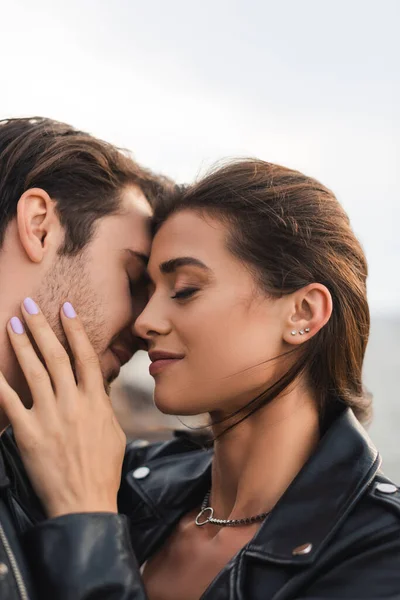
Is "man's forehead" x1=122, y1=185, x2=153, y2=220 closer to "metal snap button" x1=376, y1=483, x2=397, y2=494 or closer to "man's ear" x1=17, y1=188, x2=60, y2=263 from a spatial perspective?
"man's ear" x1=17, y1=188, x2=60, y2=263

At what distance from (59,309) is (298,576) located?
1.18m

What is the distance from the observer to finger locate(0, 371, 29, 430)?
243 cm

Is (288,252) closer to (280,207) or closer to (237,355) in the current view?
(280,207)

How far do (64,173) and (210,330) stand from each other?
2.76 ft

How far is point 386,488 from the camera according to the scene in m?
2.38

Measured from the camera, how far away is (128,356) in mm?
2969

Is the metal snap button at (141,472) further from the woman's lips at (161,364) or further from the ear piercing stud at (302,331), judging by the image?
the ear piercing stud at (302,331)

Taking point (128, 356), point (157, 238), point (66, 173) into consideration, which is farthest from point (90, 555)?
point (66, 173)

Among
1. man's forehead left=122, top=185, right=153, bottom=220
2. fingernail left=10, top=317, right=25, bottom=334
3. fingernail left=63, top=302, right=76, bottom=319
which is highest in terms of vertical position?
man's forehead left=122, top=185, right=153, bottom=220

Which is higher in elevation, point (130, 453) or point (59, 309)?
point (59, 309)

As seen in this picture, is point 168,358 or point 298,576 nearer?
point 298,576

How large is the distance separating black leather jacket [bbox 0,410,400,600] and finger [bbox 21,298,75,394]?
470 mm

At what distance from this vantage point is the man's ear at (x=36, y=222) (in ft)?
8.86

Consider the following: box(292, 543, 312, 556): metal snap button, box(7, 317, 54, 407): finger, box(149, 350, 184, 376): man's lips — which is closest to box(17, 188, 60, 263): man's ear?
box(7, 317, 54, 407): finger
